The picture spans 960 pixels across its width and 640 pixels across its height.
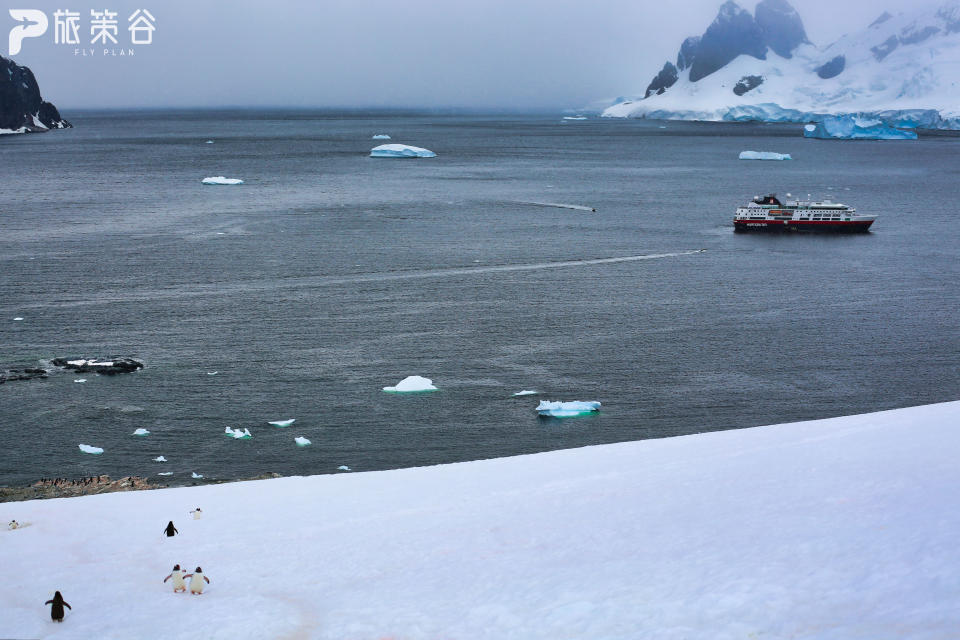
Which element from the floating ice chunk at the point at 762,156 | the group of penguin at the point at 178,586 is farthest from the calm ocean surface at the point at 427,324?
the floating ice chunk at the point at 762,156

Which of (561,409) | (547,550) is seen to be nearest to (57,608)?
(547,550)

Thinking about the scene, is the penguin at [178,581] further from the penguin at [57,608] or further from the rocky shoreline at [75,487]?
the rocky shoreline at [75,487]

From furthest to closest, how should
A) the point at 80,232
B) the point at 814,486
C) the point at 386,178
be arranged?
1. the point at 386,178
2. the point at 80,232
3. the point at 814,486

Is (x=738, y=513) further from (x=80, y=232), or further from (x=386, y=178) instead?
(x=386, y=178)

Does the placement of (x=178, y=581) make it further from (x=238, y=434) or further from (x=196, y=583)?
(x=238, y=434)

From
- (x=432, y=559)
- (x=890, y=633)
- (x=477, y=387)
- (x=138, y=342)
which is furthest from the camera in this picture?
(x=138, y=342)

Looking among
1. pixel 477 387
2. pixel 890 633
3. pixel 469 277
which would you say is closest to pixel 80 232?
pixel 469 277

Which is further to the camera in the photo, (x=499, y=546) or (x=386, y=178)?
(x=386, y=178)
